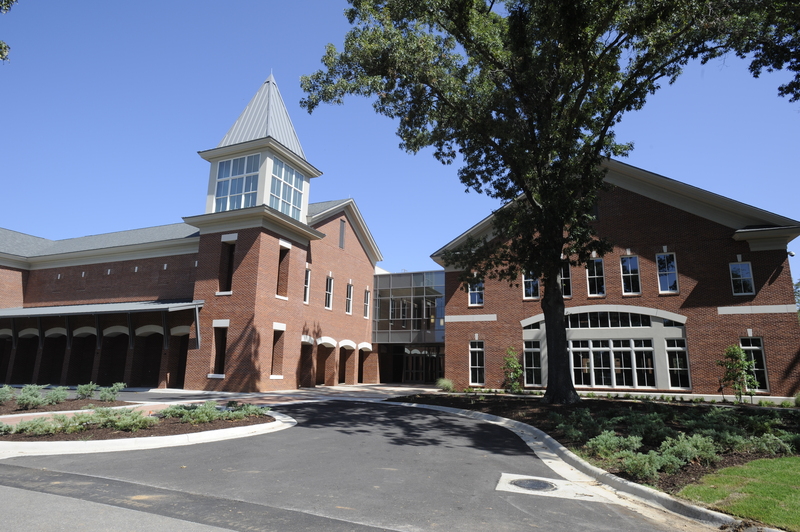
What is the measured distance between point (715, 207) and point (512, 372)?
12527 mm

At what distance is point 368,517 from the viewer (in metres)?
5.43

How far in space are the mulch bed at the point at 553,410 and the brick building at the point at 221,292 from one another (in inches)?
369

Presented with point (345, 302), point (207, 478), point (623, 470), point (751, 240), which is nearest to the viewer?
point (207, 478)

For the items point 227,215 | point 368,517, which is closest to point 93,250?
point 227,215

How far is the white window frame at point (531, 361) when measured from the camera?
25438 mm

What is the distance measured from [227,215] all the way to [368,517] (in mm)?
21957

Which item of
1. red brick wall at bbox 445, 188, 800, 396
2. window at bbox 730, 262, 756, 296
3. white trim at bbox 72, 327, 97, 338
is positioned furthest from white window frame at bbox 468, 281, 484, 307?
white trim at bbox 72, 327, 97, 338

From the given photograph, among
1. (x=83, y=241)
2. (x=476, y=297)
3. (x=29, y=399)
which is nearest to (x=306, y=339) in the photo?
(x=476, y=297)

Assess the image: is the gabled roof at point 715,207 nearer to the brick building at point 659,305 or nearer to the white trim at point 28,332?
the brick building at point 659,305

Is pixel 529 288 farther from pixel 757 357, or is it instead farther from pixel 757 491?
pixel 757 491

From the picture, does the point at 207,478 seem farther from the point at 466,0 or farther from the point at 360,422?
the point at 466,0

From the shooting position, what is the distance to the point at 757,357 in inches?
861

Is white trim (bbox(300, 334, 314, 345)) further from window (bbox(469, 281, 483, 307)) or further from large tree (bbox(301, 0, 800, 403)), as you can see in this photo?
large tree (bbox(301, 0, 800, 403))

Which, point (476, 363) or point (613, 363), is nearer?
point (613, 363)
